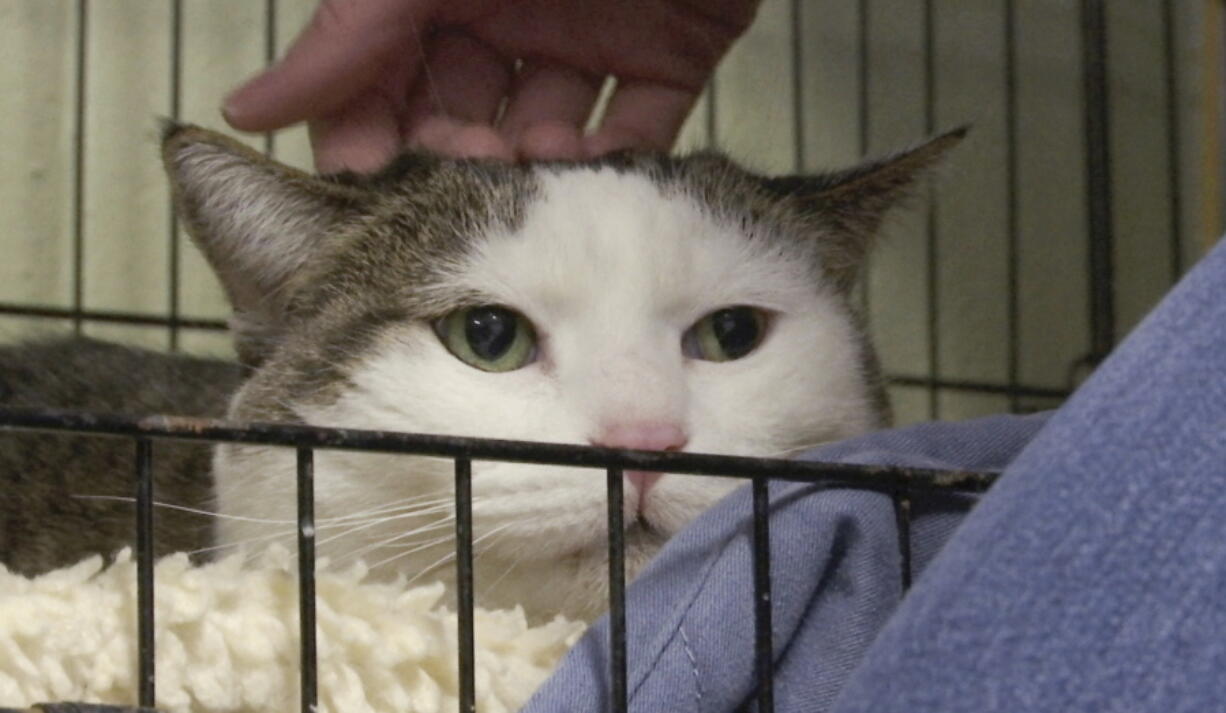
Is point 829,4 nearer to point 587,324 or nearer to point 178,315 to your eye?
point 178,315

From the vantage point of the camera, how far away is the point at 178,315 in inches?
65.1

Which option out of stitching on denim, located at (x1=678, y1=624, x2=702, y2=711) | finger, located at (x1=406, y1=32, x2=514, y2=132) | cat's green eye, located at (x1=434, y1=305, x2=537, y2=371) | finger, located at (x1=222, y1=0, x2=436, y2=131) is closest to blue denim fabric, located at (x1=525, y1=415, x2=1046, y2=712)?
stitching on denim, located at (x1=678, y1=624, x2=702, y2=711)

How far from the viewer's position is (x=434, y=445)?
1.80ft

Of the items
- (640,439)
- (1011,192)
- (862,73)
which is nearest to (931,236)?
(1011,192)

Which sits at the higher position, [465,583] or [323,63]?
[323,63]

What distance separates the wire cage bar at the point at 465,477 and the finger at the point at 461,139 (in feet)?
2.18

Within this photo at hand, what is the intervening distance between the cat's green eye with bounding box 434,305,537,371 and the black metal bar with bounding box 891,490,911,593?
0.32 metres

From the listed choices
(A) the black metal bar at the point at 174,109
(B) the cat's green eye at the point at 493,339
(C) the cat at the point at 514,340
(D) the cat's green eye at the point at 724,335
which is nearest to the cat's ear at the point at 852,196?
(C) the cat at the point at 514,340

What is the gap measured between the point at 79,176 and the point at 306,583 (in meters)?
1.15

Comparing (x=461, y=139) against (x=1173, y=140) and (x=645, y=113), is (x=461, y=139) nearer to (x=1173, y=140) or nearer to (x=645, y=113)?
(x=645, y=113)

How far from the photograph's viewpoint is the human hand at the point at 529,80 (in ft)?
3.95

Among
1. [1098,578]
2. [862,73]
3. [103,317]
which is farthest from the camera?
[862,73]

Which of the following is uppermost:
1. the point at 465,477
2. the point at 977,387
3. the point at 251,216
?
the point at 251,216

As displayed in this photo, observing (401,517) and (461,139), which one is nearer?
(401,517)
